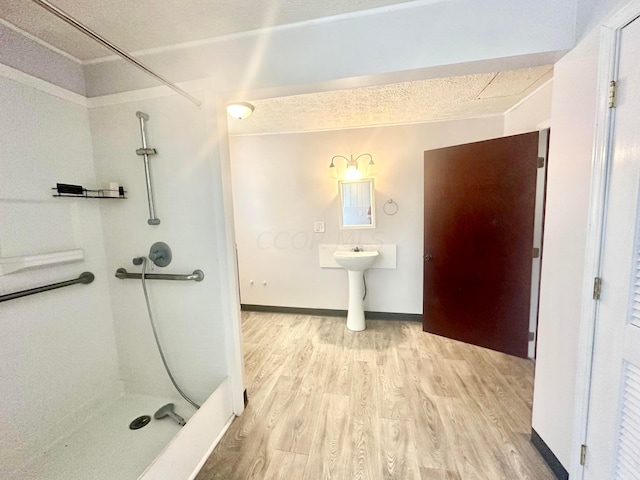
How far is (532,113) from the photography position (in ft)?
7.60

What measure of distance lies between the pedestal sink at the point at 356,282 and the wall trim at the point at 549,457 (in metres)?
1.73

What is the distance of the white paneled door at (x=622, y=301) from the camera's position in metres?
0.94

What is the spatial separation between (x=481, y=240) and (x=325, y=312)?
2.04 m

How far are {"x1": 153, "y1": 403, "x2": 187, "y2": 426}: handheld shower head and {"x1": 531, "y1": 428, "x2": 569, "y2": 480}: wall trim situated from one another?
220 cm

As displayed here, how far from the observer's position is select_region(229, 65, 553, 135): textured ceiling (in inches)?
80.2

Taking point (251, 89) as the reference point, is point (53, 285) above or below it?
below

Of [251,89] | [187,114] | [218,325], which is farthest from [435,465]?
[187,114]

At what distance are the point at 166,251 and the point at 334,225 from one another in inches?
78.1

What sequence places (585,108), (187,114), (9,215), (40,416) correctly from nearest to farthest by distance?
(585,108), (9,215), (40,416), (187,114)

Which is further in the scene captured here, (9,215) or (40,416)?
(40,416)

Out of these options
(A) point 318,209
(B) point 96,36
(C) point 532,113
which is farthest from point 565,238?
(A) point 318,209

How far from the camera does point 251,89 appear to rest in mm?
1523

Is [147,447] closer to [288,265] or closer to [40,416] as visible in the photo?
[40,416]

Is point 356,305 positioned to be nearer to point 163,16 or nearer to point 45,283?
→ point 45,283
